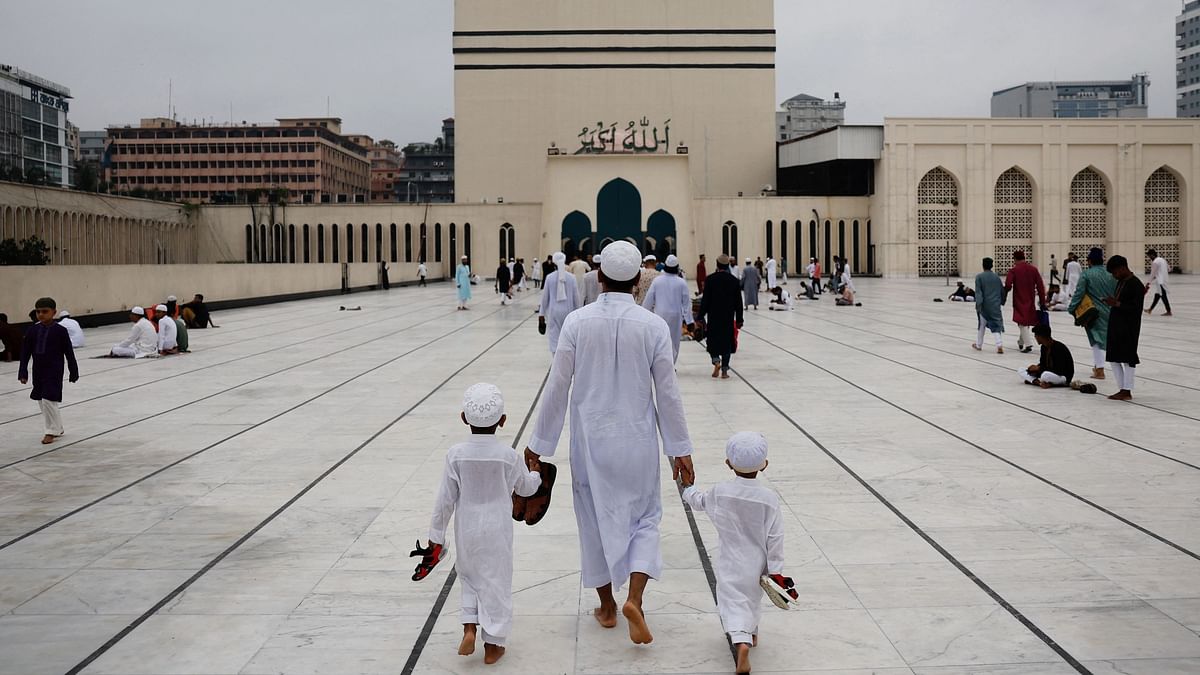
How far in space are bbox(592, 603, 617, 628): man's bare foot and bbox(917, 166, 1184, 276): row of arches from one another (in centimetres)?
4949

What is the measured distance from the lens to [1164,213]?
52.0m

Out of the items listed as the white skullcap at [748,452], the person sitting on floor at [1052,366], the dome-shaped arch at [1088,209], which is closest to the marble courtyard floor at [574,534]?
the person sitting on floor at [1052,366]

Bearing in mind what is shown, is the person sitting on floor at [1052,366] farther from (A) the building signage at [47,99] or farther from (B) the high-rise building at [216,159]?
(B) the high-rise building at [216,159]

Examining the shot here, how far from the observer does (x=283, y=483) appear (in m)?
7.41

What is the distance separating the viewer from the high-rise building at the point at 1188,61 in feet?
401

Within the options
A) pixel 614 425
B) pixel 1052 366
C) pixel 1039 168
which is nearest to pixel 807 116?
pixel 1039 168

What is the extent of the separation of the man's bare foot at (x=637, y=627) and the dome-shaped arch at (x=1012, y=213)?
51063 millimetres

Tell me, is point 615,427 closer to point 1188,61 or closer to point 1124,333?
point 1124,333

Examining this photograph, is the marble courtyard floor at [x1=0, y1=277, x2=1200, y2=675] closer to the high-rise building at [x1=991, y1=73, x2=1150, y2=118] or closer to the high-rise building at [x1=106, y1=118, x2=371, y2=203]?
the high-rise building at [x1=106, y1=118, x2=371, y2=203]

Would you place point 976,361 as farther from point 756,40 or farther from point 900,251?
point 756,40

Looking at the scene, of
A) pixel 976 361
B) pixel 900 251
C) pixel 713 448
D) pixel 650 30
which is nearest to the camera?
pixel 713 448

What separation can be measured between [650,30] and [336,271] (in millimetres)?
31523

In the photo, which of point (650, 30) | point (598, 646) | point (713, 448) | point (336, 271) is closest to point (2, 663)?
point (598, 646)

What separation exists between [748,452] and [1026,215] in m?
52.0
